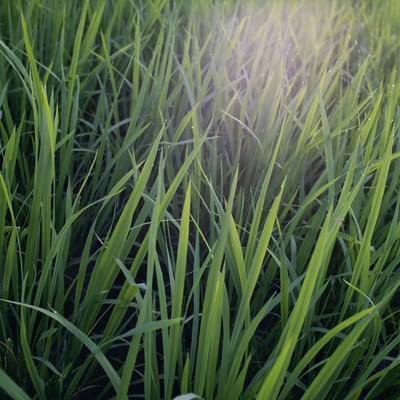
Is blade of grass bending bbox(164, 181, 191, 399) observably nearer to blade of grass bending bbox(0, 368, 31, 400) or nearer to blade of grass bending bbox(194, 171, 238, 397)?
Answer: blade of grass bending bbox(194, 171, 238, 397)

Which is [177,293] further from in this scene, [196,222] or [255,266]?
[196,222]

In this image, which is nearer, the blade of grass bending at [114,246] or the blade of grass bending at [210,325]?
the blade of grass bending at [210,325]

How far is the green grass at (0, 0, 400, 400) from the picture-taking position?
62 centimetres

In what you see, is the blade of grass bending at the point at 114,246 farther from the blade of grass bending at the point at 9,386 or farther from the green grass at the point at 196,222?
the blade of grass bending at the point at 9,386

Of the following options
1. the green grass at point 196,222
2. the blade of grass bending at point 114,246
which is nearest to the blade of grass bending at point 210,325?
the green grass at point 196,222

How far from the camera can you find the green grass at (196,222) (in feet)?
2.03

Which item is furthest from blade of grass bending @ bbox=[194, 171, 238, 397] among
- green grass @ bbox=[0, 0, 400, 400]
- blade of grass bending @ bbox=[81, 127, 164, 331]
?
blade of grass bending @ bbox=[81, 127, 164, 331]

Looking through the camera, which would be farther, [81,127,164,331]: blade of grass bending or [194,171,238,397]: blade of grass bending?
[81,127,164,331]: blade of grass bending

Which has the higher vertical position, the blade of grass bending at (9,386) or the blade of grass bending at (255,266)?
the blade of grass bending at (255,266)

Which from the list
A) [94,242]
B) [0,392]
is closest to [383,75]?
[94,242]

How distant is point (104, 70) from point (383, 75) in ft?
1.89

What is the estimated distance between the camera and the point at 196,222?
92 cm

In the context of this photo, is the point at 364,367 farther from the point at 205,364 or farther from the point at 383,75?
the point at 383,75

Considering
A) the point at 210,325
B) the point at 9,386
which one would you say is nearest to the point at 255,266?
the point at 210,325
